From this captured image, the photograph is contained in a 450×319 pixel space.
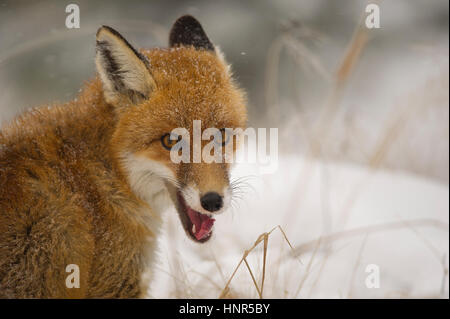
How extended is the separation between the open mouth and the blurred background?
0.26 m

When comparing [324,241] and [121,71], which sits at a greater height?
[121,71]

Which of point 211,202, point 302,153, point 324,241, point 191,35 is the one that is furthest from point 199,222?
point 302,153

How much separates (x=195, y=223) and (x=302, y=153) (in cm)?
292

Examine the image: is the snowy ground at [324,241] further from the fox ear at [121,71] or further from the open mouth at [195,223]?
the fox ear at [121,71]

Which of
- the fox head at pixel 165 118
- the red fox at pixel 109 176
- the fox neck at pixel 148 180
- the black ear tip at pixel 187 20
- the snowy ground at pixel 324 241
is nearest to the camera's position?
the red fox at pixel 109 176

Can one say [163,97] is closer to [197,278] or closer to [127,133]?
[127,133]

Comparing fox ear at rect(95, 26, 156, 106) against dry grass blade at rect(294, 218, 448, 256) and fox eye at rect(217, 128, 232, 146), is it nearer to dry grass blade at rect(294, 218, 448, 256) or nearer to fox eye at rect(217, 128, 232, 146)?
fox eye at rect(217, 128, 232, 146)

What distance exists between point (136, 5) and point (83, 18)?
3.51 feet

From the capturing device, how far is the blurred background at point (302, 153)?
2.66 metres

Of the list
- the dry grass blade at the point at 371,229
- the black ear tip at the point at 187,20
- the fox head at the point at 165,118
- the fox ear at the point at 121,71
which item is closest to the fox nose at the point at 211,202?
the fox head at the point at 165,118

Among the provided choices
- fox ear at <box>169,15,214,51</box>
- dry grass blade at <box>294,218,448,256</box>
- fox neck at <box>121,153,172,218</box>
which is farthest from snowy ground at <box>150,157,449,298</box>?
fox ear at <box>169,15,214,51</box>

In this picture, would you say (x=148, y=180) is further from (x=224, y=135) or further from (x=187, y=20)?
(x=187, y=20)

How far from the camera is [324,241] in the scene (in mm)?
2945

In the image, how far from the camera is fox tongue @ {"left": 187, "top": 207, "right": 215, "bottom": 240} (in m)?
1.97
